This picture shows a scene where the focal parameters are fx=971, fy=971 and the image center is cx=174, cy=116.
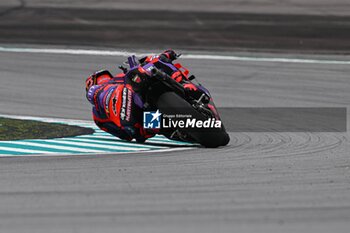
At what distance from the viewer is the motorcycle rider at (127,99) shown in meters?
13.3

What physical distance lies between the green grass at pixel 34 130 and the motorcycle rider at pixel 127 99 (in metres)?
1.07

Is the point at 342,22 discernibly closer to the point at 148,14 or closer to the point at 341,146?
the point at 148,14

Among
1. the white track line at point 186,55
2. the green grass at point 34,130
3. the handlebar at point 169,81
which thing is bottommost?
the green grass at point 34,130

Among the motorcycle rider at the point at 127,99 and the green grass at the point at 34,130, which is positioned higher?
the motorcycle rider at the point at 127,99

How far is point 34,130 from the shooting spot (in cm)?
1543

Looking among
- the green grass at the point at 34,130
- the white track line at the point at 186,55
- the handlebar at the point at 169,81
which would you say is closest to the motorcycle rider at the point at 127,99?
the handlebar at the point at 169,81

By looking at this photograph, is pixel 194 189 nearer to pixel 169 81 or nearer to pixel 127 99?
pixel 169 81

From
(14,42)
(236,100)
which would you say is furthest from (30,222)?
(14,42)

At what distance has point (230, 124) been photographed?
55.2ft

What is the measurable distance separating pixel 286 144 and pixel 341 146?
0.78 metres

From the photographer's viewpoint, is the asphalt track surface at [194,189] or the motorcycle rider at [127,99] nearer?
the asphalt track surface at [194,189]

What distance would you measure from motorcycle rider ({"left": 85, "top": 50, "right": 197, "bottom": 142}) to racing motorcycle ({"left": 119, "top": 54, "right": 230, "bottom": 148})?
11cm

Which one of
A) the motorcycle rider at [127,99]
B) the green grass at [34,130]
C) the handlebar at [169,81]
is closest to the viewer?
the handlebar at [169,81]

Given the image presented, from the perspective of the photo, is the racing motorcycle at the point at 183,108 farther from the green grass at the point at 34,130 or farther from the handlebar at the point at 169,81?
the green grass at the point at 34,130
